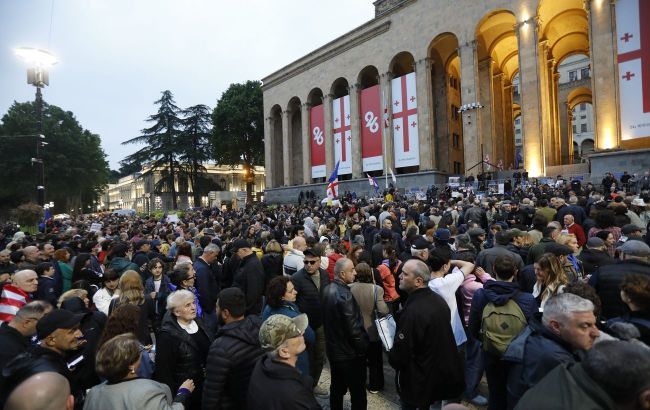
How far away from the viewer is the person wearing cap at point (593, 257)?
4336 mm

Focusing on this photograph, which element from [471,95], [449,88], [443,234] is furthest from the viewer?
[449,88]

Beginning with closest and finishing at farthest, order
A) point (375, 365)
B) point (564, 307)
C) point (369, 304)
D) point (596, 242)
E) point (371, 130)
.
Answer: point (564, 307), point (369, 304), point (596, 242), point (375, 365), point (371, 130)

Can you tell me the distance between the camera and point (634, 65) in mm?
19156

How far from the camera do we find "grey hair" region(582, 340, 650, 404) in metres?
1.44

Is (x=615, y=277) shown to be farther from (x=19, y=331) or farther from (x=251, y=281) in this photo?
(x=19, y=331)

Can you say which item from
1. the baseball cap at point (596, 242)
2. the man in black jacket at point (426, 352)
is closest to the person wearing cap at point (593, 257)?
the baseball cap at point (596, 242)

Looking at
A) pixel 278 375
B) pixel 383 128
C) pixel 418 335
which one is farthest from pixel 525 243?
pixel 383 128

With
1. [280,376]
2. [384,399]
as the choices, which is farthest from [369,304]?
[280,376]

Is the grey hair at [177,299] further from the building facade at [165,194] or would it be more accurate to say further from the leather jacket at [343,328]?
the building facade at [165,194]

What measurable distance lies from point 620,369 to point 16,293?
6080 millimetres

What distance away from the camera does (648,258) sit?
380 centimetres

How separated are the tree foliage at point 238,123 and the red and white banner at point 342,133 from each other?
50.5 feet

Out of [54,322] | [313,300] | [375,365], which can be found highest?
[54,322]

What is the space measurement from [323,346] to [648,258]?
12.1 ft
